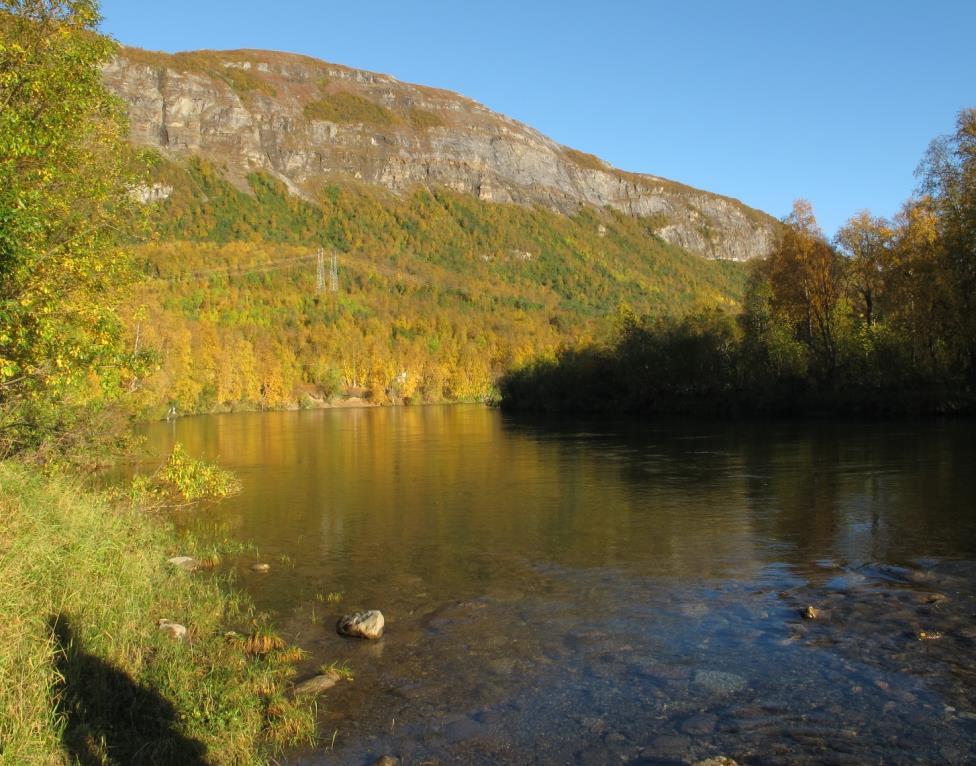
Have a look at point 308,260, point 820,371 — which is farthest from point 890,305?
point 308,260

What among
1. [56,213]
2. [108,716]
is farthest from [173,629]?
[56,213]

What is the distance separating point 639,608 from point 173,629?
7418mm

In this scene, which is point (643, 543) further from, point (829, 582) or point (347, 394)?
point (347, 394)

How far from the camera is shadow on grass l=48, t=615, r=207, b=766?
22.3 ft

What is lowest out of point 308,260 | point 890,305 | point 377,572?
point 377,572

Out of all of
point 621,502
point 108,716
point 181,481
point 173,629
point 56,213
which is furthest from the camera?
point 621,502

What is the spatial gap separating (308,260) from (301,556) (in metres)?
166

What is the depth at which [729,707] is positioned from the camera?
855 centimetres

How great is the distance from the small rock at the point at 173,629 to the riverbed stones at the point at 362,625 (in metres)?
2.34

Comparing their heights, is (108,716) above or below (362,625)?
above

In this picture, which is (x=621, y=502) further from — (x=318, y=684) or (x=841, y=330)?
(x=841, y=330)

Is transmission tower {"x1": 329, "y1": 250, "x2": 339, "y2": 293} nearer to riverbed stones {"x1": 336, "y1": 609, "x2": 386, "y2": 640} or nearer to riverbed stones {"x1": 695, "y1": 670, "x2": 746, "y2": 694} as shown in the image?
riverbed stones {"x1": 336, "y1": 609, "x2": 386, "y2": 640}

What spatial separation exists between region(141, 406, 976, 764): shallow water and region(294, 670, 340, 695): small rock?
0.17 meters

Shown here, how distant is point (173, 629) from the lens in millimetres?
10359
